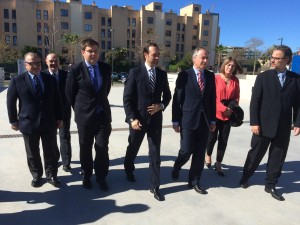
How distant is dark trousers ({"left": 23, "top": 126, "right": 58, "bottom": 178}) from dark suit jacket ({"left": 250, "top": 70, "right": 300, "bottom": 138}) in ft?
8.81

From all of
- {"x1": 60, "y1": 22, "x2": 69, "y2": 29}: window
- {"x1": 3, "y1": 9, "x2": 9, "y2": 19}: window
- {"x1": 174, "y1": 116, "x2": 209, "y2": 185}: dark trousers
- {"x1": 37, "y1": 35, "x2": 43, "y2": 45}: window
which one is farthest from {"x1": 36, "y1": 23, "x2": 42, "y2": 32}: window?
{"x1": 174, "y1": 116, "x2": 209, "y2": 185}: dark trousers

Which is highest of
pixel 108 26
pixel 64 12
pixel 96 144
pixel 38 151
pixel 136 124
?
pixel 64 12

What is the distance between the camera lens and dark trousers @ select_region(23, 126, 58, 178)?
359 cm

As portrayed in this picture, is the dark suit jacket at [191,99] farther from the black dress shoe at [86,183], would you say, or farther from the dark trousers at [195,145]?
the black dress shoe at [86,183]

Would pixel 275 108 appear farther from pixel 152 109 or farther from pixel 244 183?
pixel 152 109

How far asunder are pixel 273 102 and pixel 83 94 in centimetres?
238

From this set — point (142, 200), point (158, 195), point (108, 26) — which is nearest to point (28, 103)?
point (142, 200)

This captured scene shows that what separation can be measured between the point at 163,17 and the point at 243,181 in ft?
207

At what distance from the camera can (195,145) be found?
12.0 feet

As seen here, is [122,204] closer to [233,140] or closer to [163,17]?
[233,140]

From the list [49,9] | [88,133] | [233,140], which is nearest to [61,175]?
[88,133]

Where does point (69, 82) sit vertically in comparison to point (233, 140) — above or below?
above

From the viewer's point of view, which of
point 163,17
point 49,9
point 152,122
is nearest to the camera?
point 152,122

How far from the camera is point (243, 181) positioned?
3.90 meters
